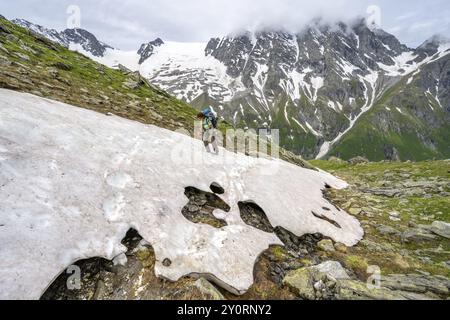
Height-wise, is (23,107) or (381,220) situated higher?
(23,107)

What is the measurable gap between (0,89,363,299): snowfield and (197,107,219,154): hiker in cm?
322

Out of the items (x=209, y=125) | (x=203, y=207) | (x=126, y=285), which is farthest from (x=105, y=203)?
(x=209, y=125)

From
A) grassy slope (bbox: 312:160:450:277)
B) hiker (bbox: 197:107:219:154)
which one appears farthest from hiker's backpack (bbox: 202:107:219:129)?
grassy slope (bbox: 312:160:450:277)

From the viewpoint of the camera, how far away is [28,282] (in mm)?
Result: 9211

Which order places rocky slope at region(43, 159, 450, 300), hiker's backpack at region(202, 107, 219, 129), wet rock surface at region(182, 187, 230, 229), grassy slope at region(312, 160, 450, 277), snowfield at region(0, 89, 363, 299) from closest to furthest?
snowfield at region(0, 89, 363, 299)
rocky slope at region(43, 159, 450, 300)
wet rock surface at region(182, 187, 230, 229)
grassy slope at region(312, 160, 450, 277)
hiker's backpack at region(202, 107, 219, 129)

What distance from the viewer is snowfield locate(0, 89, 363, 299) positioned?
10.5 meters

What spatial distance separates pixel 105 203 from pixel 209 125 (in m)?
13.3

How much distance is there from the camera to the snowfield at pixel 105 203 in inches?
414

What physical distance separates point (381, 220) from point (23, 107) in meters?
28.0

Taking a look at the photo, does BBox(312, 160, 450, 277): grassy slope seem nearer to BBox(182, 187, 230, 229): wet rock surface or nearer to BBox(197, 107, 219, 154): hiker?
BBox(182, 187, 230, 229): wet rock surface

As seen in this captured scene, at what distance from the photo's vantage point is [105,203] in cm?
1347

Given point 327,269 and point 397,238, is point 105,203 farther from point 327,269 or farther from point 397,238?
point 397,238
